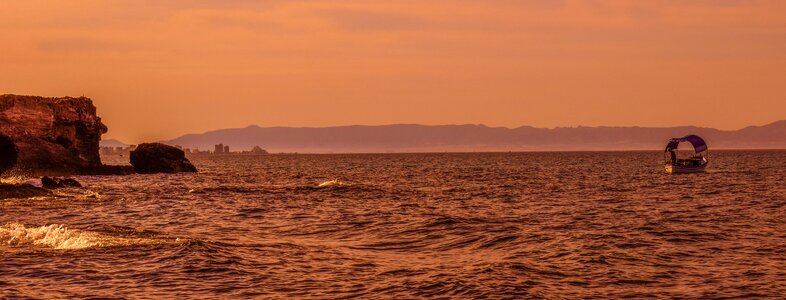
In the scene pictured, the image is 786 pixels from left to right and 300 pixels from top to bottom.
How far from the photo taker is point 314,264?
76.2ft

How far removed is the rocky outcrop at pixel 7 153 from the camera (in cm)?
6625

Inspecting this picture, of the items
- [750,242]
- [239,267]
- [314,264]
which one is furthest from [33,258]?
[750,242]

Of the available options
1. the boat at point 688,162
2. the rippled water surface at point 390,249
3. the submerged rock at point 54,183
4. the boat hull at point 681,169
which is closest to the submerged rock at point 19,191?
the rippled water surface at point 390,249

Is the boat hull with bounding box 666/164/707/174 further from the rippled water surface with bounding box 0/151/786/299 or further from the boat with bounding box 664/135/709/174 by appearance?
the rippled water surface with bounding box 0/151/786/299

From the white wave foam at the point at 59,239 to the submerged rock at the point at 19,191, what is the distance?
1824 centimetres

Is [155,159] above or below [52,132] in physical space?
below

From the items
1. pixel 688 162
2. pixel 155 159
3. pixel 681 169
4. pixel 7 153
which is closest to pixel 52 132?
pixel 7 153

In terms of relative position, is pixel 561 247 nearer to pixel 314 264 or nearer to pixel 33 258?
pixel 314 264

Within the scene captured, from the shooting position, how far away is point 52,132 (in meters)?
81.4

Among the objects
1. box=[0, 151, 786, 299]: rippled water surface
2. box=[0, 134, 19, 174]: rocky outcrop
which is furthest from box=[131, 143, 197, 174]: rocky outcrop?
box=[0, 151, 786, 299]: rippled water surface

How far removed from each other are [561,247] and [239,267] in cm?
1049

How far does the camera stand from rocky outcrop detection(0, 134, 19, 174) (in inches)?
2608

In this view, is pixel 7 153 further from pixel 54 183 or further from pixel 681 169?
pixel 681 169

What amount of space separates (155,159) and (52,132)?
15705 millimetres
